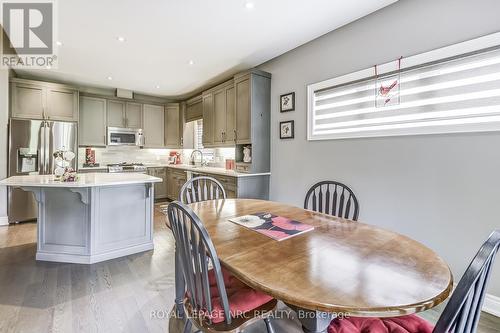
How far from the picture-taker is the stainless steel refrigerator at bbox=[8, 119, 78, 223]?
3857 mm

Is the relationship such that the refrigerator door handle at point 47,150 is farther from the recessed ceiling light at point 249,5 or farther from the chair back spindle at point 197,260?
the chair back spindle at point 197,260

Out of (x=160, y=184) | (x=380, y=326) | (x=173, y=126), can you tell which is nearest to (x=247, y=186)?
(x=380, y=326)

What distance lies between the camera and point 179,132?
6133 millimetres

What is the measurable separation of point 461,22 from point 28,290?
4.22 metres

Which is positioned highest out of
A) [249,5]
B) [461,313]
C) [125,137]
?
[249,5]

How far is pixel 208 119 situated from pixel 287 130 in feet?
6.24

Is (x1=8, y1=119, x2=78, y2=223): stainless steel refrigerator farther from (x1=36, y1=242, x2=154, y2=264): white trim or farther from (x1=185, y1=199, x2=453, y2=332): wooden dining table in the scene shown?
(x1=185, y1=199, x2=453, y2=332): wooden dining table

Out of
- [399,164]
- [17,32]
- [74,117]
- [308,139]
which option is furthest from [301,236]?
[74,117]

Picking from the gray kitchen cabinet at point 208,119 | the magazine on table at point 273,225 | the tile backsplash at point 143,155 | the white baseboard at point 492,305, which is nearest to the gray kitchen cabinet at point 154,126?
the tile backsplash at point 143,155

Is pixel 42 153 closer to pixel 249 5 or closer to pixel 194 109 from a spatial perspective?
pixel 194 109

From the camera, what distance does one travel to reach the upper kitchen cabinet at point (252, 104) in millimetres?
3656

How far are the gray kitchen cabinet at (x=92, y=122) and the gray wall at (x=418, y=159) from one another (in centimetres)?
440

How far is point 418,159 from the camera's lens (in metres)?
2.19

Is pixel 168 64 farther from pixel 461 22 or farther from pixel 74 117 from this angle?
pixel 461 22
